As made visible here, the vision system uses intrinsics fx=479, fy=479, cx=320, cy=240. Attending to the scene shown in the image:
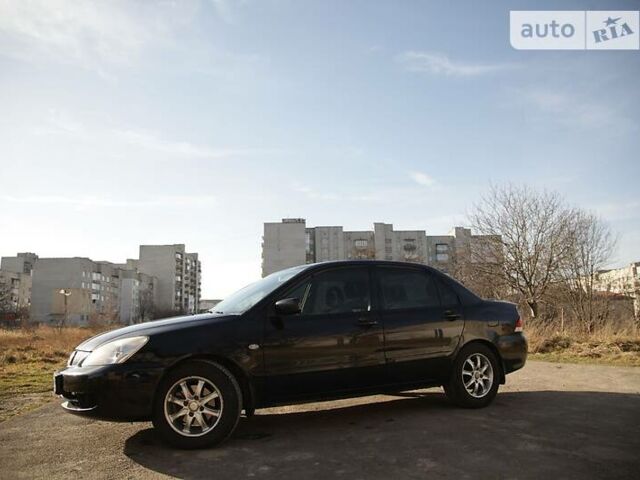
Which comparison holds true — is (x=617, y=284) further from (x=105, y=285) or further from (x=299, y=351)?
(x=105, y=285)

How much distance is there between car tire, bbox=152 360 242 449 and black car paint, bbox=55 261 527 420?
9 centimetres

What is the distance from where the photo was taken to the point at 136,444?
14.0 ft

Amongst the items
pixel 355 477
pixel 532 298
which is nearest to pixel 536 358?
pixel 355 477

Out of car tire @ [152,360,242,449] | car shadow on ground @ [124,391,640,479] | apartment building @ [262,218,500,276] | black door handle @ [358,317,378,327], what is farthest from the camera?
apartment building @ [262,218,500,276]

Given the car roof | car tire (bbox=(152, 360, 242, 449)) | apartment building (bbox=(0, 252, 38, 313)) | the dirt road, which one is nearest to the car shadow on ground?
the dirt road

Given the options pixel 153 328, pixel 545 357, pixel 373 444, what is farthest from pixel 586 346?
pixel 153 328

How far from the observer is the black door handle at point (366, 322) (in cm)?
485

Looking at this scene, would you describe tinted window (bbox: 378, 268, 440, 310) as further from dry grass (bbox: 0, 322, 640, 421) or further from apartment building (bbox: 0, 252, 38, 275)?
apartment building (bbox: 0, 252, 38, 275)

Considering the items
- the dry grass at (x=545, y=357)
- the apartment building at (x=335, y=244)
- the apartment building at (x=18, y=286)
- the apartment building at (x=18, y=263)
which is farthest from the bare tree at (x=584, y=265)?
the apartment building at (x=18, y=263)

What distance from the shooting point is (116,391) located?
12.8ft

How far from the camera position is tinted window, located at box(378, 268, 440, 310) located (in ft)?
17.1

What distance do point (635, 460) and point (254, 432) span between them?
3143 mm

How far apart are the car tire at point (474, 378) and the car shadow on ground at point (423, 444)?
130mm

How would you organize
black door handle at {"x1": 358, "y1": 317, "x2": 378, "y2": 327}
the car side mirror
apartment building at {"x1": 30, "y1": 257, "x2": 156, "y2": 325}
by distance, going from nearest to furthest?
the car side mirror, black door handle at {"x1": 358, "y1": 317, "x2": 378, "y2": 327}, apartment building at {"x1": 30, "y1": 257, "x2": 156, "y2": 325}
